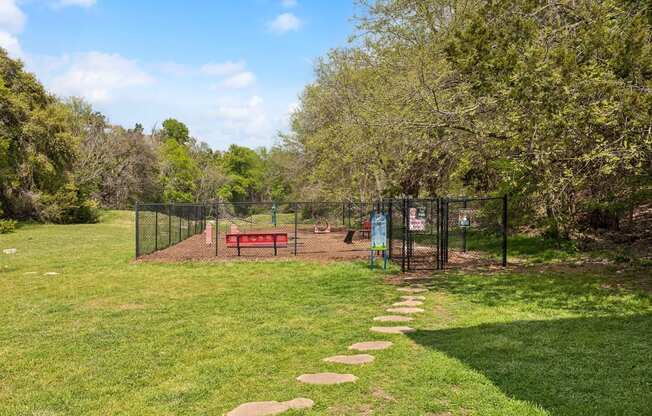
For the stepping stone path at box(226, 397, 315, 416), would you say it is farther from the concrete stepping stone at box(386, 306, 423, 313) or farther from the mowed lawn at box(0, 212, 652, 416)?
the concrete stepping stone at box(386, 306, 423, 313)

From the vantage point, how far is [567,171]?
303 inches

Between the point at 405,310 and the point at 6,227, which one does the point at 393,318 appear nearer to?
the point at 405,310

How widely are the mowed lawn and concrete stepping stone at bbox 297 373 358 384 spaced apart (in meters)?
0.09

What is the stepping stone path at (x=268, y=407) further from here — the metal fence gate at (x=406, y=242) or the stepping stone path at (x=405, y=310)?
the metal fence gate at (x=406, y=242)

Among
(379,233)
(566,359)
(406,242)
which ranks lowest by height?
(566,359)

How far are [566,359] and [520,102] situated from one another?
4.80m

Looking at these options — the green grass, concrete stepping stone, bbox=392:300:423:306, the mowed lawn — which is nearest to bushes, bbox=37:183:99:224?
the mowed lawn

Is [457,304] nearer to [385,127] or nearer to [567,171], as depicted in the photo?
[567,171]

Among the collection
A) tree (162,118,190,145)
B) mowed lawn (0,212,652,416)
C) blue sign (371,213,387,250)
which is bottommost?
mowed lawn (0,212,652,416)

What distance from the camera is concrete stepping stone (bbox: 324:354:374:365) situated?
497 cm

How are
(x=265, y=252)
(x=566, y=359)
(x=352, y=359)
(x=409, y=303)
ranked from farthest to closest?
1. (x=265, y=252)
2. (x=409, y=303)
3. (x=352, y=359)
4. (x=566, y=359)

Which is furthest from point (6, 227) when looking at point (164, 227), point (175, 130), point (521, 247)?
point (175, 130)

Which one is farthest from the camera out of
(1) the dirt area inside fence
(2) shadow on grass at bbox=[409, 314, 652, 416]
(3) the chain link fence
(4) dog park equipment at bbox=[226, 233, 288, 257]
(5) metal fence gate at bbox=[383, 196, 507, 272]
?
(4) dog park equipment at bbox=[226, 233, 288, 257]

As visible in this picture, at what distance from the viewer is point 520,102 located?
8.38m
